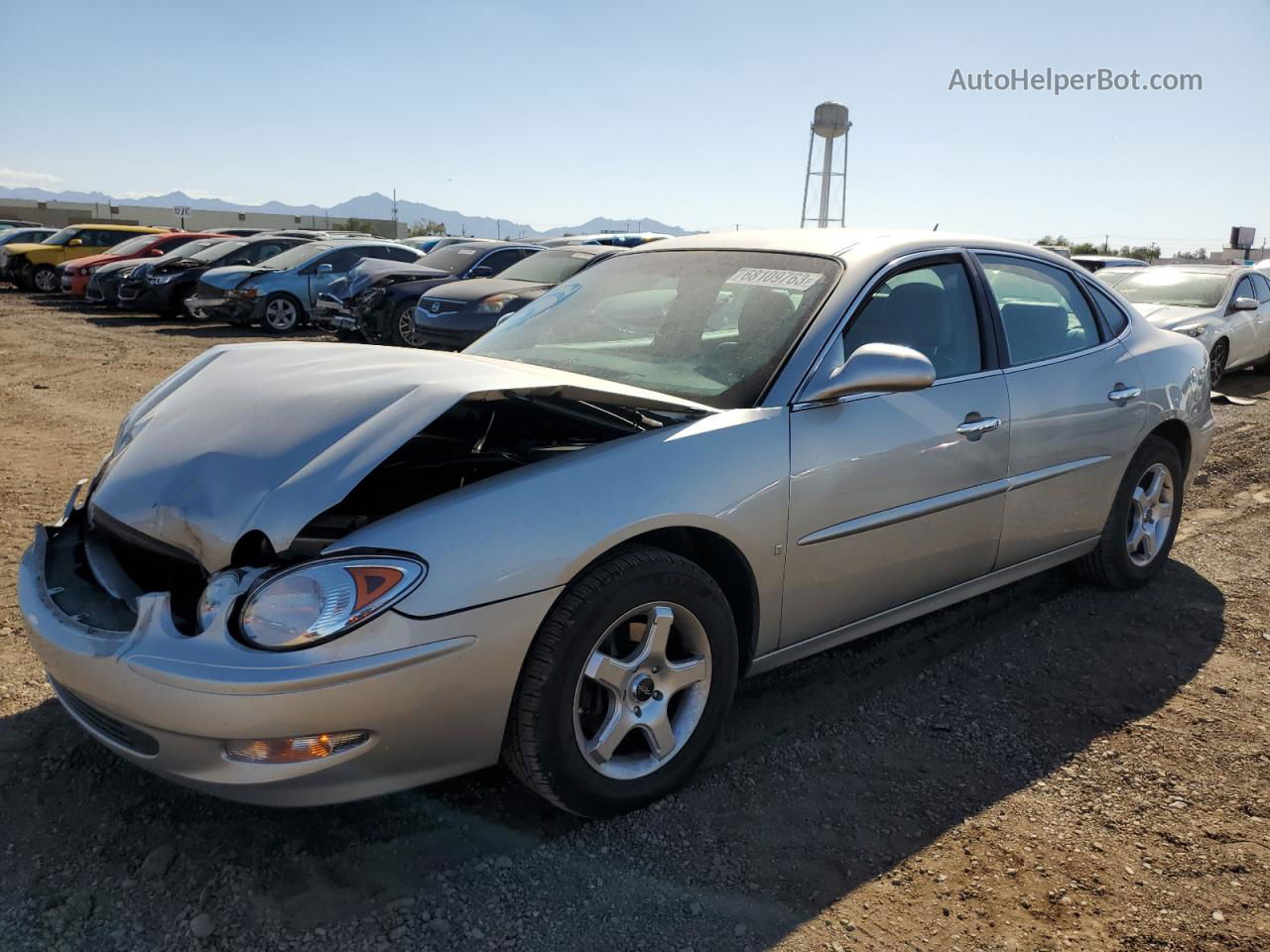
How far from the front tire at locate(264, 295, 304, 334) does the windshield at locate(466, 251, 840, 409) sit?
1243cm

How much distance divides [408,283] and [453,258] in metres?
1.27

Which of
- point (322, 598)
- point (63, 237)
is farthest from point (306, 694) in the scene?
point (63, 237)

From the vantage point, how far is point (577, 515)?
255 cm

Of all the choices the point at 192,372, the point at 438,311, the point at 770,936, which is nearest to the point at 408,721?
the point at 770,936

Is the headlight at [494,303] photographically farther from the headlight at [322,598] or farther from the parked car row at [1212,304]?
the headlight at [322,598]

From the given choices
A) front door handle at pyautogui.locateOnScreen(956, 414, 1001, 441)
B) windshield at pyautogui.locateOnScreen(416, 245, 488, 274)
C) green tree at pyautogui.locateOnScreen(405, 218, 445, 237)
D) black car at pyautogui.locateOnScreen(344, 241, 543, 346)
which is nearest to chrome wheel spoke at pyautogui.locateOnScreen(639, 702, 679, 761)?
front door handle at pyautogui.locateOnScreen(956, 414, 1001, 441)

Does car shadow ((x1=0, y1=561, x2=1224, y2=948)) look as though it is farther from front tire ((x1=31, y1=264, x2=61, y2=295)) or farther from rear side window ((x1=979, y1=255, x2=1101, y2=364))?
front tire ((x1=31, y1=264, x2=61, y2=295))

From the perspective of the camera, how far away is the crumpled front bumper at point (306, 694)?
221 centimetres

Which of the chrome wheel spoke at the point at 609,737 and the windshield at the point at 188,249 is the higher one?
the windshield at the point at 188,249

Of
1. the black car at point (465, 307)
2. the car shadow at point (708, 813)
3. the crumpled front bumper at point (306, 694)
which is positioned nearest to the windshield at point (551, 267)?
the black car at point (465, 307)

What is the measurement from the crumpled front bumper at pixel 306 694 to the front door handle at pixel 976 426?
175cm

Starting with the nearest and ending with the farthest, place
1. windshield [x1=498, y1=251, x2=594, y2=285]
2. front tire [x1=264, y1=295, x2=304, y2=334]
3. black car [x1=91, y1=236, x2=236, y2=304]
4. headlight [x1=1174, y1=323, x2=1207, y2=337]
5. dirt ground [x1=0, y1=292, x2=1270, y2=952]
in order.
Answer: dirt ground [x1=0, y1=292, x2=1270, y2=952] < headlight [x1=1174, y1=323, x2=1207, y2=337] < windshield [x1=498, y1=251, x2=594, y2=285] < front tire [x1=264, y1=295, x2=304, y2=334] < black car [x1=91, y1=236, x2=236, y2=304]

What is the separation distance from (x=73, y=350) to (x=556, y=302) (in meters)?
10.7

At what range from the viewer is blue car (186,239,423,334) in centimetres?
1532
